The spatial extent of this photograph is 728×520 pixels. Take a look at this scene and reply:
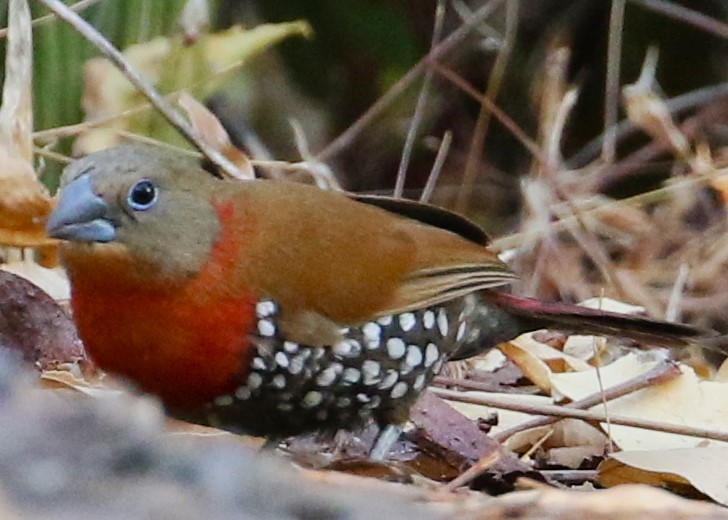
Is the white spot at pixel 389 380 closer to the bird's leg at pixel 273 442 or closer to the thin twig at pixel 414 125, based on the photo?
the bird's leg at pixel 273 442

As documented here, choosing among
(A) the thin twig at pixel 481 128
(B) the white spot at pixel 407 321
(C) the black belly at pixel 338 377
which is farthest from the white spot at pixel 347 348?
(A) the thin twig at pixel 481 128

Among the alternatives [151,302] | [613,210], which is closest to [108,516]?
[151,302]

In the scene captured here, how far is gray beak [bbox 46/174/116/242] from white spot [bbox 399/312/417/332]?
473 mm

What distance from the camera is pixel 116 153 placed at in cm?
178

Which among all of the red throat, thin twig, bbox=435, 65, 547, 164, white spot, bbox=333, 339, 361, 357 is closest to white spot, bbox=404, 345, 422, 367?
white spot, bbox=333, 339, 361, 357

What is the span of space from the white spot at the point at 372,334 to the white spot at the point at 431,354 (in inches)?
3.9

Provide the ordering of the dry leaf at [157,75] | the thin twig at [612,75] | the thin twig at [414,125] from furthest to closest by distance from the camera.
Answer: the thin twig at [612,75], the thin twig at [414,125], the dry leaf at [157,75]

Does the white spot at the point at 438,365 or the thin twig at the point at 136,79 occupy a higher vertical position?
the thin twig at the point at 136,79

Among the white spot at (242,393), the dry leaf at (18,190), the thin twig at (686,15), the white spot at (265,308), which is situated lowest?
the white spot at (242,393)

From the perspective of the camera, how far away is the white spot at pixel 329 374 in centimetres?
188

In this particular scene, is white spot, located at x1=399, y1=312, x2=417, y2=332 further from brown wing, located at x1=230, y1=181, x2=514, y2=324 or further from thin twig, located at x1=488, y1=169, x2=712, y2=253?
thin twig, located at x1=488, y1=169, x2=712, y2=253

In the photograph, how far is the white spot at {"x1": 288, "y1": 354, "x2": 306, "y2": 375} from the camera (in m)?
1.83

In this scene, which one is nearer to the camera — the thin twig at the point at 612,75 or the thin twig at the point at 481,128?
the thin twig at the point at 612,75

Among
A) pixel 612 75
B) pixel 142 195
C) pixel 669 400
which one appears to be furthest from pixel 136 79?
pixel 612 75
